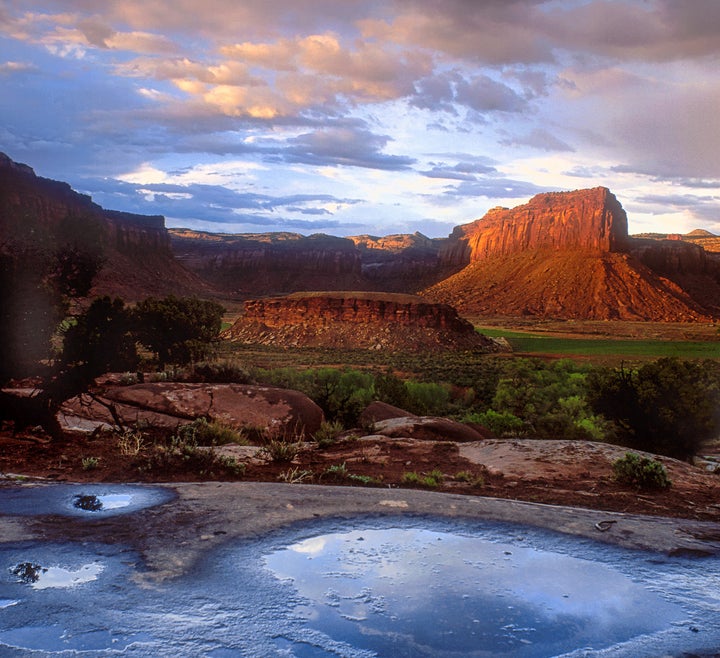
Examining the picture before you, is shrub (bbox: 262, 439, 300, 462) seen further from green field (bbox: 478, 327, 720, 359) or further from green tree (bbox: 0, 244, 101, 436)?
green field (bbox: 478, 327, 720, 359)

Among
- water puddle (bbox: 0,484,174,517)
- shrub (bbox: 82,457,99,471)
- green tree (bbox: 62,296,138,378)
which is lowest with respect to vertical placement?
shrub (bbox: 82,457,99,471)

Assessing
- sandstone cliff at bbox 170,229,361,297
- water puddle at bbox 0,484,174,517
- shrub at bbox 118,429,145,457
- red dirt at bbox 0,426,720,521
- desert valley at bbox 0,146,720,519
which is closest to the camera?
water puddle at bbox 0,484,174,517

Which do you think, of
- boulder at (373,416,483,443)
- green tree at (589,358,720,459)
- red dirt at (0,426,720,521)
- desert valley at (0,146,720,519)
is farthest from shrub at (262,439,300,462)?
green tree at (589,358,720,459)

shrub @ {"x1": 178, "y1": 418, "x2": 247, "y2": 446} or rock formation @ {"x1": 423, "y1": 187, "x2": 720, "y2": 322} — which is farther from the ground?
rock formation @ {"x1": 423, "y1": 187, "x2": 720, "y2": 322}

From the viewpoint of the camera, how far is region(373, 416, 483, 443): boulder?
48.9 ft

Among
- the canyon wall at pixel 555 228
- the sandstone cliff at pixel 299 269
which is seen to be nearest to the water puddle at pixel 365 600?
the canyon wall at pixel 555 228

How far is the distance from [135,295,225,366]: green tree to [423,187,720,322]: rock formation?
86.4 meters

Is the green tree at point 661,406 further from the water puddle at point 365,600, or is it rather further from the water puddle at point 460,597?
the water puddle at point 460,597

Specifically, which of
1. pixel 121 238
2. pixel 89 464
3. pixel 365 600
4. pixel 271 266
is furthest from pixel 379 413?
pixel 271 266

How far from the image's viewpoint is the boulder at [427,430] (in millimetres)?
14906

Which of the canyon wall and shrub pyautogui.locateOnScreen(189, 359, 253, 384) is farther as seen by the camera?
the canyon wall

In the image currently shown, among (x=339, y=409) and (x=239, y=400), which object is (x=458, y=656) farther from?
(x=339, y=409)

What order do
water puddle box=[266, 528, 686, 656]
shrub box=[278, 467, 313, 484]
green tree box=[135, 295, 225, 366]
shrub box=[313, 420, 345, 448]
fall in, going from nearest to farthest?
water puddle box=[266, 528, 686, 656] → shrub box=[278, 467, 313, 484] → shrub box=[313, 420, 345, 448] → green tree box=[135, 295, 225, 366]

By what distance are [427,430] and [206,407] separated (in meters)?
4.90
